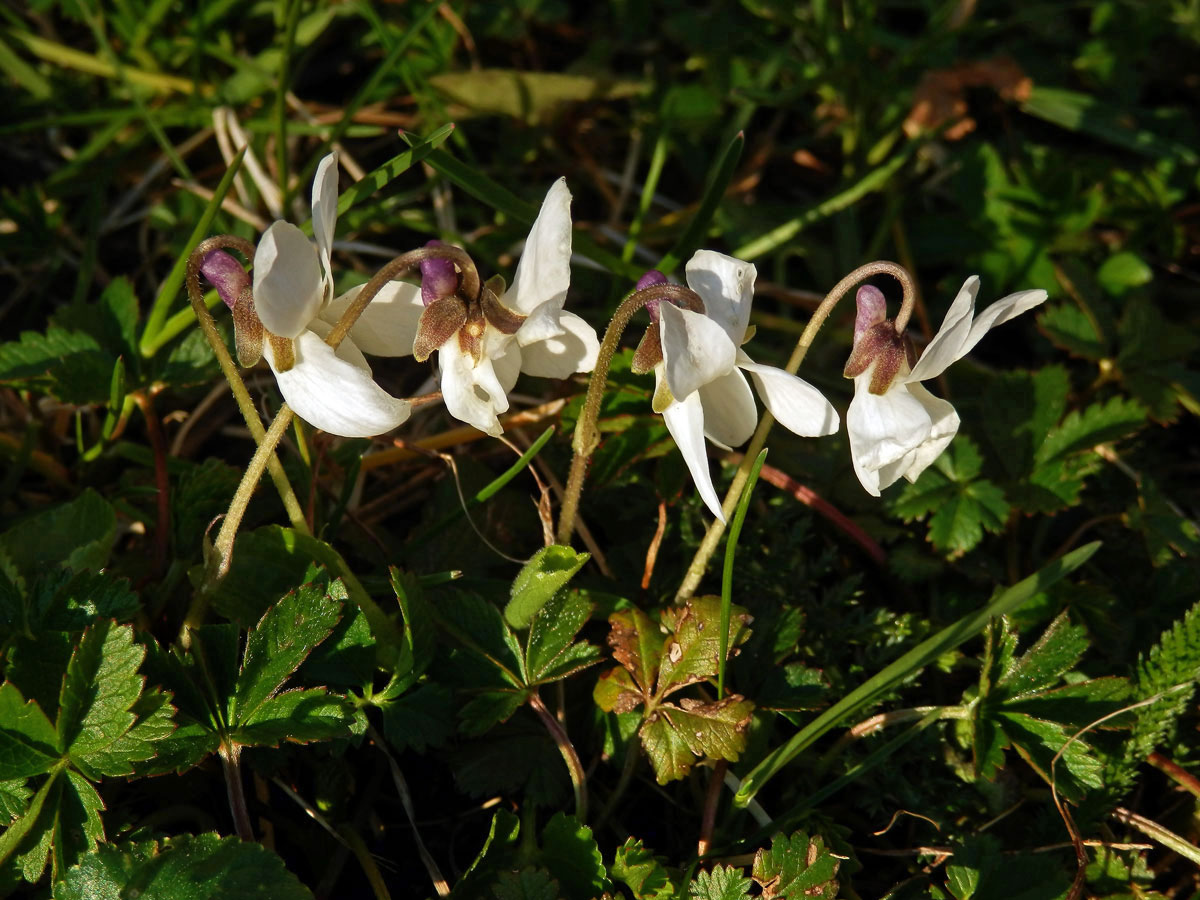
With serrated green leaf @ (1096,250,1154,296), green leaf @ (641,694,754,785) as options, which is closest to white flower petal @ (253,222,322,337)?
green leaf @ (641,694,754,785)

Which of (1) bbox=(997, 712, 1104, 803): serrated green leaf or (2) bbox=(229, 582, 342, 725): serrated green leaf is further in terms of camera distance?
(1) bbox=(997, 712, 1104, 803): serrated green leaf

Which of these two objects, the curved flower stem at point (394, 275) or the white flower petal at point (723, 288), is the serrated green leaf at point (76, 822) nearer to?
the curved flower stem at point (394, 275)

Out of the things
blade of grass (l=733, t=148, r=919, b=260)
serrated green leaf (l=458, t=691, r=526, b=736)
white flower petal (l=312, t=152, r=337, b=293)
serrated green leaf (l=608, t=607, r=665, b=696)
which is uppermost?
white flower petal (l=312, t=152, r=337, b=293)

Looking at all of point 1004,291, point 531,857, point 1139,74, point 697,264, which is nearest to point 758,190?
point 1004,291

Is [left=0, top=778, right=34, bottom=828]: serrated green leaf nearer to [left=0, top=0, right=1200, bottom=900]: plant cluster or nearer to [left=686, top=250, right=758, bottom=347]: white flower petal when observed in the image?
[left=0, top=0, right=1200, bottom=900]: plant cluster

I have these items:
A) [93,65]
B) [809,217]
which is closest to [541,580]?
[809,217]

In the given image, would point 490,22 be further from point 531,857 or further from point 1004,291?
point 531,857
